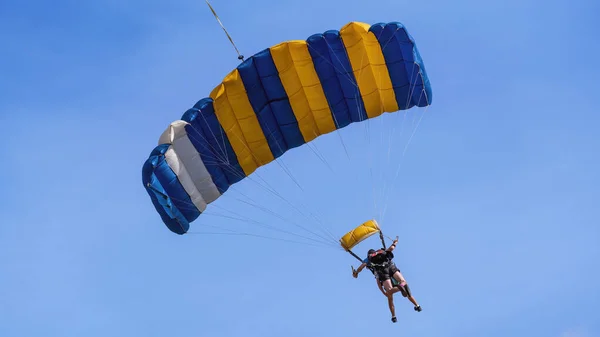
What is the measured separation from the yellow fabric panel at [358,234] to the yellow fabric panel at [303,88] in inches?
90.3

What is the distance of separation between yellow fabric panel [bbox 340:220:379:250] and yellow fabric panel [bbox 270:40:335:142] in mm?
2294

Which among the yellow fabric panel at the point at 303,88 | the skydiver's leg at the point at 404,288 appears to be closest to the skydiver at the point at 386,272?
the skydiver's leg at the point at 404,288

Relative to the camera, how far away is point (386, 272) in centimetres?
1852

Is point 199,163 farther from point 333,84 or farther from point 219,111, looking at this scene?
point 333,84

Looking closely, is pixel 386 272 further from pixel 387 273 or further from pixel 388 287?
pixel 388 287

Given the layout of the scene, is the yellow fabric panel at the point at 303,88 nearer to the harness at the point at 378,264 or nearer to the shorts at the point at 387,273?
the harness at the point at 378,264

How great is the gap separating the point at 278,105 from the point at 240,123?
0.83 m

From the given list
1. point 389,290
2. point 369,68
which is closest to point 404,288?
point 389,290

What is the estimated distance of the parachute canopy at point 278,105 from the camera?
19328 mm

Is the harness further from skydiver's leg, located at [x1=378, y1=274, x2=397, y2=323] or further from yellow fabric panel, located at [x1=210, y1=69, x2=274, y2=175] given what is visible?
yellow fabric panel, located at [x1=210, y1=69, x2=274, y2=175]

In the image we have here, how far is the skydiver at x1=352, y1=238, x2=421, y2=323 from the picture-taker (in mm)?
18391

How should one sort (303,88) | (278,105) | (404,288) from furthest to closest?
(278,105) < (303,88) < (404,288)

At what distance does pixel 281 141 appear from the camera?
2017cm

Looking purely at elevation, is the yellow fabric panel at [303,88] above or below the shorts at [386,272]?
above
